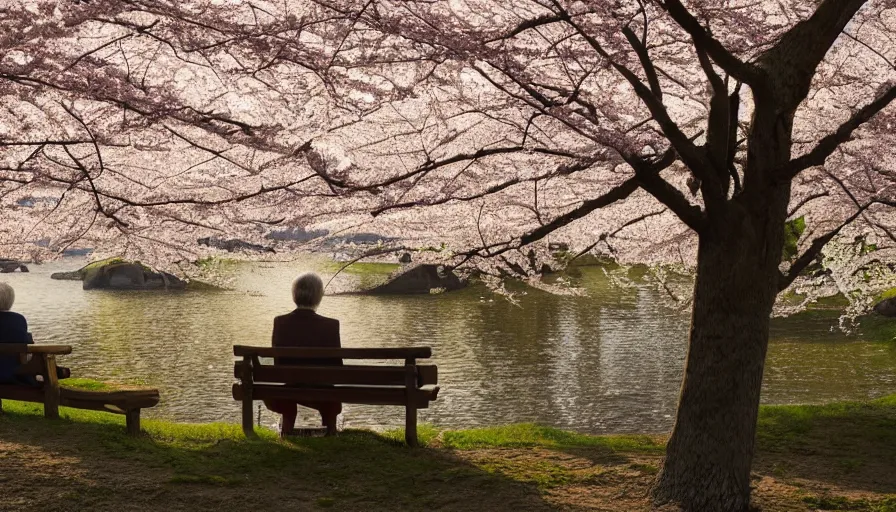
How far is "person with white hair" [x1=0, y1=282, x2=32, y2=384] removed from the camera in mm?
8930

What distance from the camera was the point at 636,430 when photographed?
516 inches

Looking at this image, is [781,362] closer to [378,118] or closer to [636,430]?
[636,430]

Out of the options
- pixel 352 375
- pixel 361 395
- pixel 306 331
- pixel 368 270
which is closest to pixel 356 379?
pixel 352 375

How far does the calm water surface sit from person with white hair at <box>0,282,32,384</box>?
4.66 metres

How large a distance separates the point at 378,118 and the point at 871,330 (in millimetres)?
20942

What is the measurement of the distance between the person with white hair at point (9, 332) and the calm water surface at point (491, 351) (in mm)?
4656

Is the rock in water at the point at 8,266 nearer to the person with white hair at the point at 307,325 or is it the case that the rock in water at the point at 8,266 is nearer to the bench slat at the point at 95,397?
the bench slat at the point at 95,397

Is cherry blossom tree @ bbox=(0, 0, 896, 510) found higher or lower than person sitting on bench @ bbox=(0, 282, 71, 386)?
higher

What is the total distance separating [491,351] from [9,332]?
13.2 metres

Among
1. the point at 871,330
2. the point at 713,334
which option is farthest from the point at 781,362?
the point at 713,334

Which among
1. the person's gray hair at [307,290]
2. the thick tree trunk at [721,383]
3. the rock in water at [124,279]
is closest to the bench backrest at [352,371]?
the person's gray hair at [307,290]

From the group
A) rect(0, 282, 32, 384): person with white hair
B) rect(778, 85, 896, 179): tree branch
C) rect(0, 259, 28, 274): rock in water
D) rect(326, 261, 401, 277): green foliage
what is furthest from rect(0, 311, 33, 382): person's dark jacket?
rect(0, 259, 28, 274): rock in water

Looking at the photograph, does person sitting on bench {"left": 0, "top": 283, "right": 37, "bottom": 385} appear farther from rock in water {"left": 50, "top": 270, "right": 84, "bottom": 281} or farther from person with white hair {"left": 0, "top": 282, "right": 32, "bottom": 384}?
rock in water {"left": 50, "top": 270, "right": 84, "bottom": 281}

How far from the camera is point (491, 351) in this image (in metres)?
21.0
